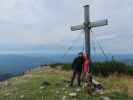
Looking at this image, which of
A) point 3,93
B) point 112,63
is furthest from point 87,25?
point 112,63

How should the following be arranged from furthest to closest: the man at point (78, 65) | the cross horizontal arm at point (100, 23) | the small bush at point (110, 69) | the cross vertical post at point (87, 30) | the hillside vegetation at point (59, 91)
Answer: the small bush at point (110, 69)
the man at point (78, 65)
the cross vertical post at point (87, 30)
the cross horizontal arm at point (100, 23)
the hillside vegetation at point (59, 91)

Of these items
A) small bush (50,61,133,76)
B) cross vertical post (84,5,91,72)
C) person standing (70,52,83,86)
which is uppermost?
cross vertical post (84,5,91,72)

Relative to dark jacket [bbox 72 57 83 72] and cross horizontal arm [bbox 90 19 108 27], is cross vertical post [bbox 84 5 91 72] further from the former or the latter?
dark jacket [bbox 72 57 83 72]

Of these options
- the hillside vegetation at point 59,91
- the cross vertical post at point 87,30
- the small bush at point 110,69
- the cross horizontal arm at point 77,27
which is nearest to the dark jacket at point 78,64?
the cross vertical post at point 87,30

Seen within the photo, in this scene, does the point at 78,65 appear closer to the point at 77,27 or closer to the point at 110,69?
the point at 77,27

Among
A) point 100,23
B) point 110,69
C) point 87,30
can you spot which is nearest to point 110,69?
point 110,69

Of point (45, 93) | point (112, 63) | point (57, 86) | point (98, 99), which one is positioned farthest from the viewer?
point (112, 63)

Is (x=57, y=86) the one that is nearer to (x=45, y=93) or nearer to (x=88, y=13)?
(x=45, y=93)

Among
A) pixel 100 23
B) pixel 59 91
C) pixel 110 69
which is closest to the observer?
pixel 100 23

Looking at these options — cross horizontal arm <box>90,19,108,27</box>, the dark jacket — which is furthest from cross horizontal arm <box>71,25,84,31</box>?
A: the dark jacket

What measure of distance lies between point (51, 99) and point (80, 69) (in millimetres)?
3472

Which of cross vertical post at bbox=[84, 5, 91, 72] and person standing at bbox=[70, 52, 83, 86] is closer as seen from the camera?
cross vertical post at bbox=[84, 5, 91, 72]

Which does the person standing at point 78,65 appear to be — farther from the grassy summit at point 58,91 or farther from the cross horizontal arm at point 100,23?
the cross horizontal arm at point 100,23

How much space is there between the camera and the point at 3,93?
90.0 ft
